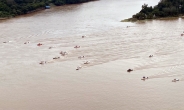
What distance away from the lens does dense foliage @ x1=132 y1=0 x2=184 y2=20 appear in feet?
126

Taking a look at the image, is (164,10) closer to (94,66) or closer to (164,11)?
(164,11)

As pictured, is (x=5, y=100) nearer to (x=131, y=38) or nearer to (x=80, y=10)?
(x=131, y=38)

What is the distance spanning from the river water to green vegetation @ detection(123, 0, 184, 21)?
4.56ft

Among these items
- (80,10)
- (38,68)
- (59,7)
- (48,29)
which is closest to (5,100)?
(38,68)

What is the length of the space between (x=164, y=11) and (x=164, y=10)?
0.38ft

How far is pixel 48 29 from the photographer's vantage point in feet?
118

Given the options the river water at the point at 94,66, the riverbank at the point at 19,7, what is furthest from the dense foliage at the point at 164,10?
the riverbank at the point at 19,7

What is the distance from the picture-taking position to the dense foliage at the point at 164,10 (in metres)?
38.5

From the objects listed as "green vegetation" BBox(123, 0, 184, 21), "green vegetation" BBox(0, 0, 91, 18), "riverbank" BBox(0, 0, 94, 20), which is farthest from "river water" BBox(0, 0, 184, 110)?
"green vegetation" BBox(0, 0, 91, 18)

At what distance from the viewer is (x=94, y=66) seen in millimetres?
23219

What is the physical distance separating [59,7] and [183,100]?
3848 centimetres

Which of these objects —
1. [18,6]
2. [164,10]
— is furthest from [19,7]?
[164,10]

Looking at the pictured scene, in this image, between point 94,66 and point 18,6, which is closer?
point 94,66

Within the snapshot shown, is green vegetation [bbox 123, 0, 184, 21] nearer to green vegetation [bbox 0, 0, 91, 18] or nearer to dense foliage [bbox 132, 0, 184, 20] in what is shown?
dense foliage [bbox 132, 0, 184, 20]
